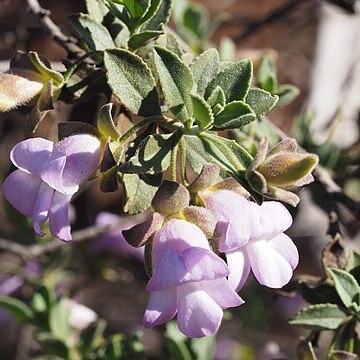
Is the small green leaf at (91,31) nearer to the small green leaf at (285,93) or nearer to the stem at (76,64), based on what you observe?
the stem at (76,64)

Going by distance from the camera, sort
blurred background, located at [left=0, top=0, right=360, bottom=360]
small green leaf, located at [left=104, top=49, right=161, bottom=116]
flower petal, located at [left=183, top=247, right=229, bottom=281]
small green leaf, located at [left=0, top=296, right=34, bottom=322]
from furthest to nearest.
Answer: blurred background, located at [left=0, top=0, right=360, bottom=360]
small green leaf, located at [left=0, top=296, right=34, bottom=322]
small green leaf, located at [left=104, top=49, right=161, bottom=116]
flower petal, located at [left=183, top=247, right=229, bottom=281]

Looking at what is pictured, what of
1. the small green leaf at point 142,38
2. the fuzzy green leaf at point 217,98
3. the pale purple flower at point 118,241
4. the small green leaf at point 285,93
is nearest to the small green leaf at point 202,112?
the fuzzy green leaf at point 217,98

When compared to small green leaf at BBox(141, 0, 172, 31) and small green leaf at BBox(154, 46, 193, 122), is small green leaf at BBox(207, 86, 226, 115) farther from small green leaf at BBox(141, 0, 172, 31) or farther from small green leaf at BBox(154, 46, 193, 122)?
small green leaf at BBox(141, 0, 172, 31)

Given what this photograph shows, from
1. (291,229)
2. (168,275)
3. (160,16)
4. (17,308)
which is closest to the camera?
(168,275)

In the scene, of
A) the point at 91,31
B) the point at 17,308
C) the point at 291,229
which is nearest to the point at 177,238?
the point at 91,31

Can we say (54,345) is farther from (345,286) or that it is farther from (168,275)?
(168,275)

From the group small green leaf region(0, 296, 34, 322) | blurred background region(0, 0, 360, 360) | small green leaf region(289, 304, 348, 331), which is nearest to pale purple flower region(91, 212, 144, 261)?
blurred background region(0, 0, 360, 360)
